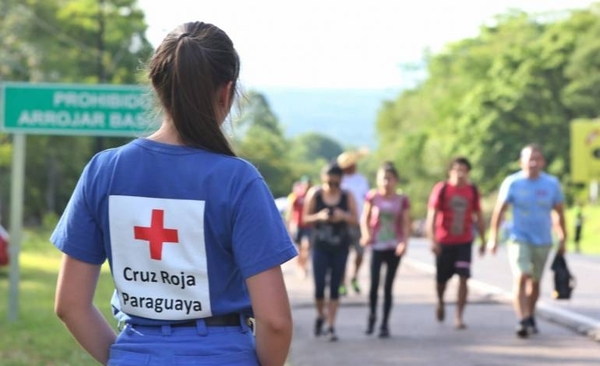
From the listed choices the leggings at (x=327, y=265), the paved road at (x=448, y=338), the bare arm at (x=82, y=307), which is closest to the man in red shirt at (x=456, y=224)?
the paved road at (x=448, y=338)

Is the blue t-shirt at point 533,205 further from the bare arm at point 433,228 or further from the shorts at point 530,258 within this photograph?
the bare arm at point 433,228

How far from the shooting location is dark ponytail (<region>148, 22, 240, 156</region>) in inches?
126

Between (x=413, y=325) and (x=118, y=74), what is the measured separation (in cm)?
4498

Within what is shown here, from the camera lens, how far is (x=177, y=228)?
3.18m

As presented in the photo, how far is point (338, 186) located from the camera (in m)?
12.3

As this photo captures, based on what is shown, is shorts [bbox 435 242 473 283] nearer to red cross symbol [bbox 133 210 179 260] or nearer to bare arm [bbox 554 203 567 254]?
bare arm [bbox 554 203 567 254]

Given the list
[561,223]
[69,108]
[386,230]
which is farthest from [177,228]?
[69,108]

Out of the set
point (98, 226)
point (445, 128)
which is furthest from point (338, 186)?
point (445, 128)

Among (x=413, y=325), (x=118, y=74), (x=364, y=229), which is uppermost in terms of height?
(x=118, y=74)

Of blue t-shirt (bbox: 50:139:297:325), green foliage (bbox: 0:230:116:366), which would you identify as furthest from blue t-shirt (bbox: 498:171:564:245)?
blue t-shirt (bbox: 50:139:297:325)

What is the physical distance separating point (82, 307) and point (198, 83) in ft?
2.16

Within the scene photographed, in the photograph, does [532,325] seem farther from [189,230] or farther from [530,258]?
[189,230]

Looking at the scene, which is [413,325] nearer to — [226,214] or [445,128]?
[226,214]

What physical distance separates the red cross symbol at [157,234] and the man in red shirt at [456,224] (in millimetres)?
9737
